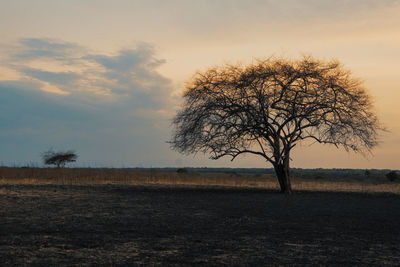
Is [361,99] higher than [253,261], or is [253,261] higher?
[361,99]

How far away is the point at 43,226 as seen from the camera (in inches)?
551

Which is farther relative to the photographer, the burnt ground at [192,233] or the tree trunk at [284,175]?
the tree trunk at [284,175]

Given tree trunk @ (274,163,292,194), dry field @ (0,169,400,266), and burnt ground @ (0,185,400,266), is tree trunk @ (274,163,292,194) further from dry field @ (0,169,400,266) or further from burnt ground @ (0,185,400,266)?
burnt ground @ (0,185,400,266)

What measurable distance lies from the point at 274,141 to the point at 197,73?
692 centimetres

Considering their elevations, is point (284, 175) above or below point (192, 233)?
above

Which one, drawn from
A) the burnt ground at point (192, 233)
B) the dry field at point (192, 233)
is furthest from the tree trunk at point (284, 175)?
the burnt ground at point (192, 233)

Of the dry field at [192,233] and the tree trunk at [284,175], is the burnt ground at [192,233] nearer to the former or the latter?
the dry field at [192,233]

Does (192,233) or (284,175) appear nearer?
(192,233)

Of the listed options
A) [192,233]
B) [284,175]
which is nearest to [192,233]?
[192,233]

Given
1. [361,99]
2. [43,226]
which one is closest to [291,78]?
[361,99]

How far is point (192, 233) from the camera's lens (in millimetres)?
12922

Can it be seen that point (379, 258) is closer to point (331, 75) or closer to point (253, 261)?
point (253, 261)

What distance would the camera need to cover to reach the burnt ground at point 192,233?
377 inches

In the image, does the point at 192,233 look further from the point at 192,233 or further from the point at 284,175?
the point at 284,175
